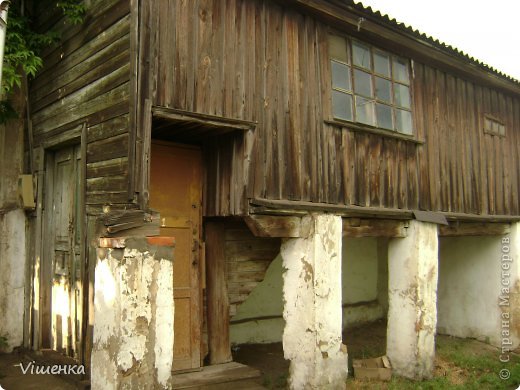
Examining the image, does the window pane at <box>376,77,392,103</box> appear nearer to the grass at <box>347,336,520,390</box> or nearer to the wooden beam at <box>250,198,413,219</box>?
the wooden beam at <box>250,198,413,219</box>

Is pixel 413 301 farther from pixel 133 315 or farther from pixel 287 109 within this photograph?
pixel 133 315

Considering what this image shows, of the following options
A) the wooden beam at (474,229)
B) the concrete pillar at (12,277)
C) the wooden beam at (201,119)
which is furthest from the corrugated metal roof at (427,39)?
the concrete pillar at (12,277)

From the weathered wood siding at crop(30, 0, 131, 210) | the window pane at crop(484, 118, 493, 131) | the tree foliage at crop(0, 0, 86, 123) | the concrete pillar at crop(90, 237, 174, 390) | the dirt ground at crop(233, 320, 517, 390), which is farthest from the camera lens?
the window pane at crop(484, 118, 493, 131)

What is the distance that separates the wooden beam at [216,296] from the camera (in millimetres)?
6359

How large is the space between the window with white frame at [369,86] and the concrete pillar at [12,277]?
191 inches

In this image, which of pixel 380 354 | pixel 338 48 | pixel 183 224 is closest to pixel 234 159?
pixel 183 224

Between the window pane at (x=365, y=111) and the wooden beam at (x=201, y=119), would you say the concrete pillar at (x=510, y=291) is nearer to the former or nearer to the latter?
the window pane at (x=365, y=111)

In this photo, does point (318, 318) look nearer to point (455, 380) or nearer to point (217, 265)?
point (217, 265)

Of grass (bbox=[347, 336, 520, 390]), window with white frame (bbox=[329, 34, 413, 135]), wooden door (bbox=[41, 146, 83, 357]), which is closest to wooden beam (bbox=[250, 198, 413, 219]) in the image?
window with white frame (bbox=[329, 34, 413, 135])

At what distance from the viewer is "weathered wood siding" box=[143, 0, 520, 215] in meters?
5.12

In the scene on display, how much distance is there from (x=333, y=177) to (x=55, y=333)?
4157 mm

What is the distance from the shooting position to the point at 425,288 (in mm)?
7395

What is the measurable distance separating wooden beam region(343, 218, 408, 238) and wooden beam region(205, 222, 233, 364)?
1.71 m

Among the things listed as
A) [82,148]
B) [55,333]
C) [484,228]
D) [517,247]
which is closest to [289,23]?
[82,148]
